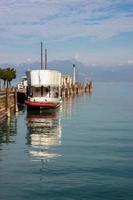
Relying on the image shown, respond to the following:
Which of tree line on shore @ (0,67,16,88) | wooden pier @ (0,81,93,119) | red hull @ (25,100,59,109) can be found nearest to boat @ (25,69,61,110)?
red hull @ (25,100,59,109)

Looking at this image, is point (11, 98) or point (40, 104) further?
point (11, 98)

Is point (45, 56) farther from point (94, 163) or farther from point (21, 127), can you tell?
point (94, 163)

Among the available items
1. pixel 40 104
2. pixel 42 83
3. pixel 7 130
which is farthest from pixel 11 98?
pixel 7 130

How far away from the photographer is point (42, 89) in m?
70.2

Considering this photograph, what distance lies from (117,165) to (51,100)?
4063 centimetres

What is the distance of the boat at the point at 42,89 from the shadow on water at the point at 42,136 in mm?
1840

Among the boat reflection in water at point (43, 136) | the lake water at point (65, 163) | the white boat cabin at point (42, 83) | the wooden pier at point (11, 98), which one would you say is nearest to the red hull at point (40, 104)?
the wooden pier at point (11, 98)

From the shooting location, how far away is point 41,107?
6644 centimetres

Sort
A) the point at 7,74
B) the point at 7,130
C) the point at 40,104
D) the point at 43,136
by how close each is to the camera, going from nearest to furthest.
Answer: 1. the point at 43,136
2. the point at 7,130
3. the point at 40,104
4. the point at 7,74

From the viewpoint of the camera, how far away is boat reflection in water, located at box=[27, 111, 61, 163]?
30.9 meters

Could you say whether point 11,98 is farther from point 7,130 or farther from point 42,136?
point 42,136

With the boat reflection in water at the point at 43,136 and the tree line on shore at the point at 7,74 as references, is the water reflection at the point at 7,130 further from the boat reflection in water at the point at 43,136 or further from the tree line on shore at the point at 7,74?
the tree line on shore at the point at 7,74

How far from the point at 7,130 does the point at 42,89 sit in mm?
25558

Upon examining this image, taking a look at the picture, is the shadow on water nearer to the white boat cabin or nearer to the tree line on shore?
the white boat cabin
